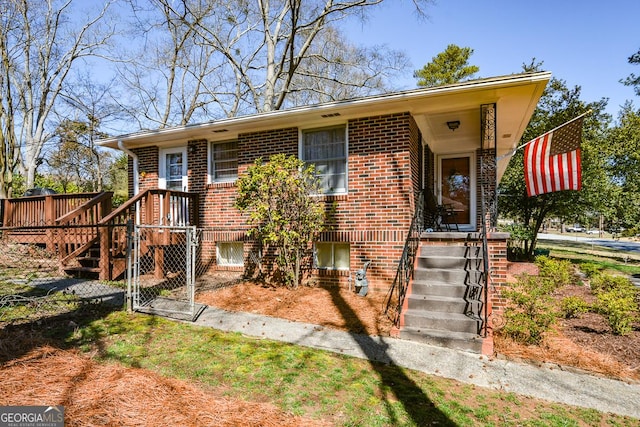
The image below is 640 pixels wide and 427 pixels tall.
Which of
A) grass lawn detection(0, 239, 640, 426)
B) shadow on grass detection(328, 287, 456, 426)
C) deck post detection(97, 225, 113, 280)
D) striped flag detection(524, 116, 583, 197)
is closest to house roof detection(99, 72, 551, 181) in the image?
striped flag detection(524, 116, 583, 197)

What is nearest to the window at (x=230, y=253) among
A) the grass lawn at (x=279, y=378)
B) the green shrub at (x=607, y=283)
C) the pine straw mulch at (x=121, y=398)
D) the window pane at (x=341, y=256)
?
the window pane at (x=341, y=256)

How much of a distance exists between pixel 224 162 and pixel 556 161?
7.18 m

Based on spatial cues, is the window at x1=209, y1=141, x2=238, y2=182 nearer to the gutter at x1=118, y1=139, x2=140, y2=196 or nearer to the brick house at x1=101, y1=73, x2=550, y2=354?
the brick house at x1=101, y1=73, x2=550, y2=354

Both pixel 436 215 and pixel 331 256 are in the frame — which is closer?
pixel 331 256

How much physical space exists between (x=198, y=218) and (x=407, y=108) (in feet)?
18.7

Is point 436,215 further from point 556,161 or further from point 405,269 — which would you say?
point 405,269

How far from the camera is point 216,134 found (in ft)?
28.6

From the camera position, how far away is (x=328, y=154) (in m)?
7.62

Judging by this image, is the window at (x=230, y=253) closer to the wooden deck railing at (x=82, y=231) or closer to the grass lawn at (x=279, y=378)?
the wooden deck railing at (x=82, y=231)

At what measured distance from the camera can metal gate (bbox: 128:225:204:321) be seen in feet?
17.3

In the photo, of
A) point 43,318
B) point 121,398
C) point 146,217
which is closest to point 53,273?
point 146,217

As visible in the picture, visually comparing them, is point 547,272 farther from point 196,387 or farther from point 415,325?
point 196,387

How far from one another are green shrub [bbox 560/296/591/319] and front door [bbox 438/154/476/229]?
159 inches

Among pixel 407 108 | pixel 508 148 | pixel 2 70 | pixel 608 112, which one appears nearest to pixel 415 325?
pixel 407 108
